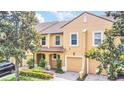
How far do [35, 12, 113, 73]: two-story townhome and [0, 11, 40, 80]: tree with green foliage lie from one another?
0.47 feet

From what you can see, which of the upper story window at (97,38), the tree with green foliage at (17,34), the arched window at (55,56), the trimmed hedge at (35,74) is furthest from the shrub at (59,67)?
the upper story window at (97,38)

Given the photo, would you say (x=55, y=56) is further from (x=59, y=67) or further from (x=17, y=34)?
(x=17, y=34)

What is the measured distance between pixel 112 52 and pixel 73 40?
2.07 feet

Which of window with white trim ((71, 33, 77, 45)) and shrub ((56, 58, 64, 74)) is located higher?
window with white trim ((71, 33, 77, 45))

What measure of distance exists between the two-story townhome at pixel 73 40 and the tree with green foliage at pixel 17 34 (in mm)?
143

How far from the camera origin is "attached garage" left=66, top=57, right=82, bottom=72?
3.98 m

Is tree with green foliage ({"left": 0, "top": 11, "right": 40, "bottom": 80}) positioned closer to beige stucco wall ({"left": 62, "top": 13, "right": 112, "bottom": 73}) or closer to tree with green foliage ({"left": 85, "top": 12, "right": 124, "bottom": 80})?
beige stucco wall ({"left": 62, "top": 13, "right": 112, "bottom": 73})

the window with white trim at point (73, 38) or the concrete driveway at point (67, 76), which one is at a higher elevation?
the window with white trim at point (73, 38)

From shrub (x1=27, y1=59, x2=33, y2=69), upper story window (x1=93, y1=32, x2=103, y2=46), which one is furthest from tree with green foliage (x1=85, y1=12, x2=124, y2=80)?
shrub (x1=27, y1=59, x2=33, y2=69)

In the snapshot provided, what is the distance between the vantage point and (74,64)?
4012 mm

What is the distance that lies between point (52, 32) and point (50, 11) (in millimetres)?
388

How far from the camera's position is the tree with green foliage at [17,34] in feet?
12.8

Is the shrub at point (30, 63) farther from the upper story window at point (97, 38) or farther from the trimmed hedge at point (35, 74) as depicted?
the upper story window at point (97, 38)

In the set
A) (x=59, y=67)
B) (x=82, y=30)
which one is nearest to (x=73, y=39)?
(x=82, y=30)
